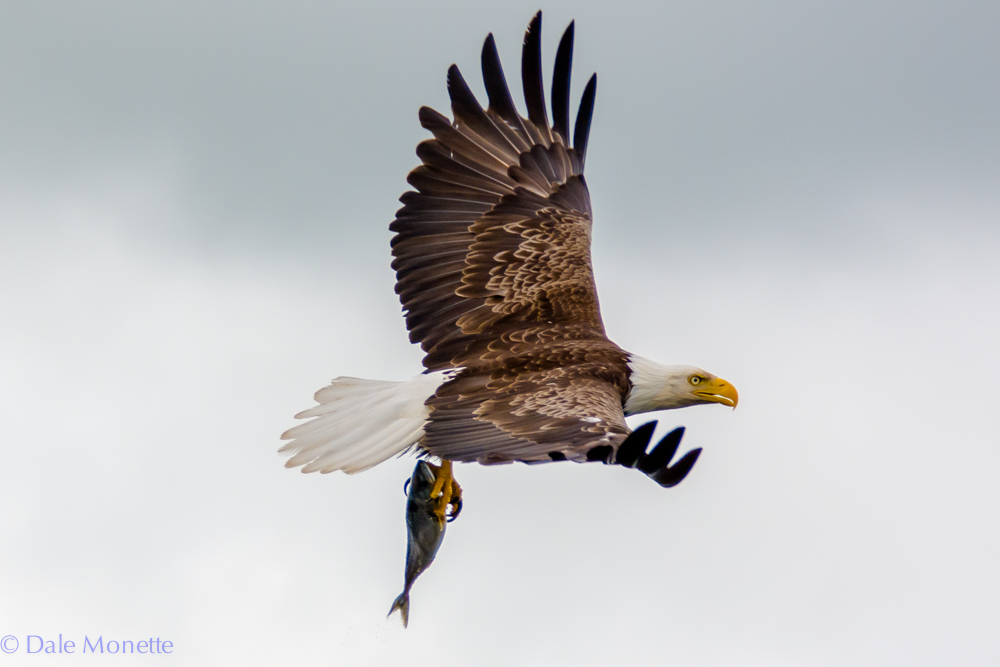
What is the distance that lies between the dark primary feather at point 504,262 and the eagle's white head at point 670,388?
28cm

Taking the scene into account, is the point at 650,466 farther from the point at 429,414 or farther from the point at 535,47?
the point at 535,47

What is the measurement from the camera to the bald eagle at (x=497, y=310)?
653 centimetres

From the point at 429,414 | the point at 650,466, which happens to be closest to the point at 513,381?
the point at 429,414

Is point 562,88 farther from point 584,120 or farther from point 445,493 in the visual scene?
point 445,493

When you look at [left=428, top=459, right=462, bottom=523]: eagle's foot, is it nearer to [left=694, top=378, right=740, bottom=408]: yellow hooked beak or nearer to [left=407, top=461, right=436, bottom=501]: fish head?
[left=407, top=461, right=436, bottom=501]: fish head

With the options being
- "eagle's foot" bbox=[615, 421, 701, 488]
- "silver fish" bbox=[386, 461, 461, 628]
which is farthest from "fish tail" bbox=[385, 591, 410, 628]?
"eagle's foot" bbox=[615, 421, 701, 488]

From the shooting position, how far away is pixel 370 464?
657 centimetres

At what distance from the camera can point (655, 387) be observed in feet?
25.3

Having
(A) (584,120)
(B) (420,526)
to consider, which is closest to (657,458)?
(B) (420,526)

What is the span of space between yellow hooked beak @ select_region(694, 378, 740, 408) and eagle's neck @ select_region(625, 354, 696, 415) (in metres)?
0.09

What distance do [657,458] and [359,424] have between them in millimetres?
2606

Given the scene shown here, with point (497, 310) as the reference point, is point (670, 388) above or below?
below

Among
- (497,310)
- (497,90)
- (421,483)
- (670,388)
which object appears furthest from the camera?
(497,90)

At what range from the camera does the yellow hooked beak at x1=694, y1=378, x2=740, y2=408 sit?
7.96 meters
